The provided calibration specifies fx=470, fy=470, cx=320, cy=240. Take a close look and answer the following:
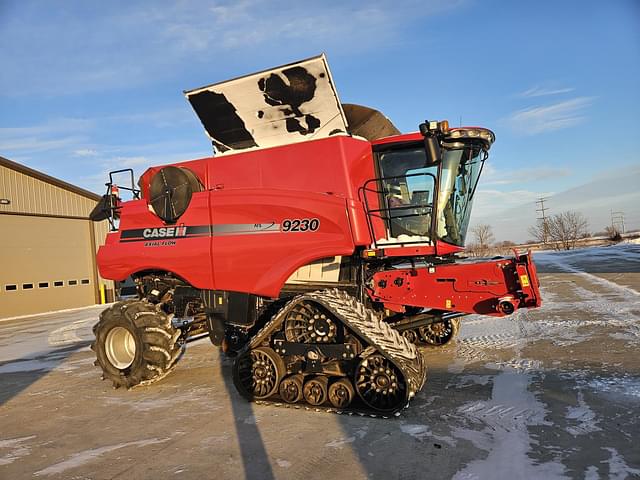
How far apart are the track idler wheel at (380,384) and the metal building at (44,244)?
55.6ft

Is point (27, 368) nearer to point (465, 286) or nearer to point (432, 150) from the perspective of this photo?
point (465, 286)

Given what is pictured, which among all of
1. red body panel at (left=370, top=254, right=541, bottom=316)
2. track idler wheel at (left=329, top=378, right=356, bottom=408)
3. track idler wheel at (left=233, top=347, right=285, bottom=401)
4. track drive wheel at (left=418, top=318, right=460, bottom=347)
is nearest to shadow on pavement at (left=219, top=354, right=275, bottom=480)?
track idler wheel at (left=233, top=347, right=285, bottom=401)

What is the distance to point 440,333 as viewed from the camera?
723 centimetres

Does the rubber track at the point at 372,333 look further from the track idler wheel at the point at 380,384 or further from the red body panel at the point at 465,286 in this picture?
the red body panel at the point at 465,286

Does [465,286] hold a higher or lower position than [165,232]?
lower

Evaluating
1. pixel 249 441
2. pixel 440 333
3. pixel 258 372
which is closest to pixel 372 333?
pixel 258 372

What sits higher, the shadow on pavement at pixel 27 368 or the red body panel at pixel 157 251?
the red body panel at pixel 157 251

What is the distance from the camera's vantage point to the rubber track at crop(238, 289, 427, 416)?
4360 mm

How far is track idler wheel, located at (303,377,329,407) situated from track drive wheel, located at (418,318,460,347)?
286cm

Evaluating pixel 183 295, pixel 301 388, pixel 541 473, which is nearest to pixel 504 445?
pixel 541 473

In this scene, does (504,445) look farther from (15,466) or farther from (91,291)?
(91,291)

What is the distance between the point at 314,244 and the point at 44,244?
17.3 m

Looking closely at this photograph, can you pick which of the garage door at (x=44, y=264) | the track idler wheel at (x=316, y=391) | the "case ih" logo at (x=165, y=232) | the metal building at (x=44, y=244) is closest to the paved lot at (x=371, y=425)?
the track idler wheel at (x=316, y=391)

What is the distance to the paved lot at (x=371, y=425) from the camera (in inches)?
137
